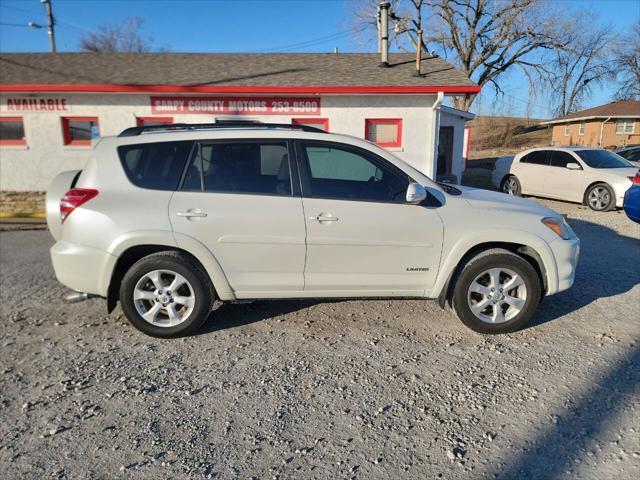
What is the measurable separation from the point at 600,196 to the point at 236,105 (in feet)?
28.8

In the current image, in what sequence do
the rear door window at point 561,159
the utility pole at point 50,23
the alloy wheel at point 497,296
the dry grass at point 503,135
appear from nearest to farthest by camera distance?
the alloy wheel at point 497,296
the rear door window at point 561,159
the utility pole at point 50,23
the dry grass at point 503,135

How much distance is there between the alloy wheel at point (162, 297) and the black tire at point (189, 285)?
0.08 ft

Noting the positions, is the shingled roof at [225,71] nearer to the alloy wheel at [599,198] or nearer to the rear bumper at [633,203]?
the alloy wheel at [599,198]

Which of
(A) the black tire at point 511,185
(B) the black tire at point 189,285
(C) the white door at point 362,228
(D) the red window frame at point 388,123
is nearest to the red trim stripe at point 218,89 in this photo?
(D) the red window frame at point 388,123

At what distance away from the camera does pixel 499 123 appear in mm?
44219

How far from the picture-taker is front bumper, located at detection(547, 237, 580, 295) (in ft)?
12.1

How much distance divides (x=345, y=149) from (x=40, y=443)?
9.87ft

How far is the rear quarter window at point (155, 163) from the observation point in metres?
3.54

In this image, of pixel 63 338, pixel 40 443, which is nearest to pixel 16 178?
pixel 63 338

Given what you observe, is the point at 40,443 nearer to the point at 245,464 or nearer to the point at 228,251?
the point at 245,464

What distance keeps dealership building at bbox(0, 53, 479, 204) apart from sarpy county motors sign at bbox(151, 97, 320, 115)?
0.02m

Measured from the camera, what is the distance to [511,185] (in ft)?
39.7

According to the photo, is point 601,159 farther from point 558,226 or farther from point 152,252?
point 152,252

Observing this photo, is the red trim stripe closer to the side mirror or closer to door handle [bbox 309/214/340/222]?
the side mirror
